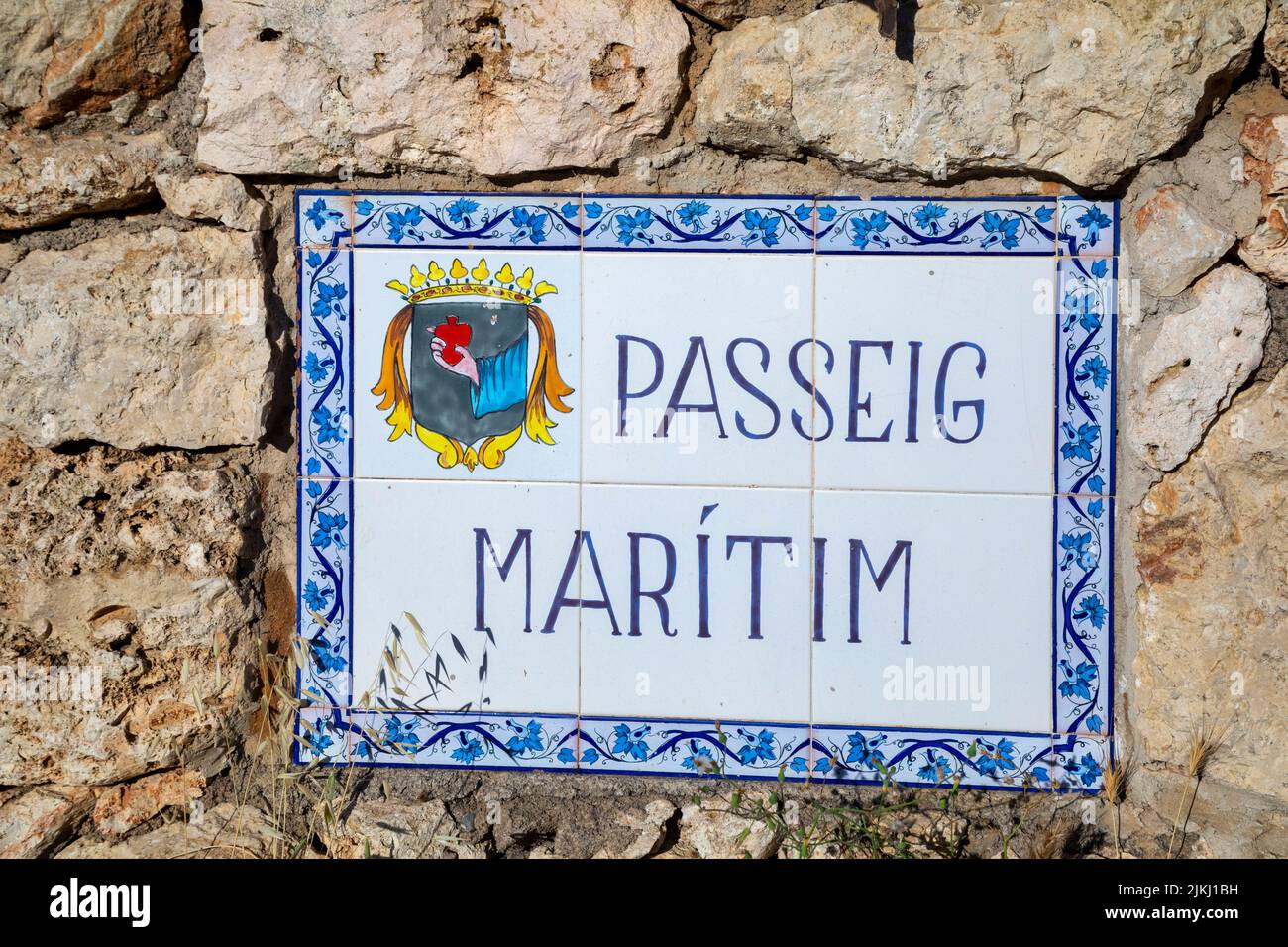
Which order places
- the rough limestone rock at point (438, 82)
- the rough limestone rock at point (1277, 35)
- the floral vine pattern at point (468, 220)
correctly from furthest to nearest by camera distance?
1. the floral vine pattern at point (468, 220)
2. the rough limestone rock at point (438, 82)
3. the rough limestone rock at point (1277, 35)

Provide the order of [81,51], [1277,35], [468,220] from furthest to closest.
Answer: [468,220], [81,51], [1277,35]

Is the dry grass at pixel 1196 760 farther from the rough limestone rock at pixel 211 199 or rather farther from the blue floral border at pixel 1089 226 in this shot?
Answer: the rough limestone rock at pixel 211 199

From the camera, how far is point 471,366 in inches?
85.4

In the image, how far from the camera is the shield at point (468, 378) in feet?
7.08

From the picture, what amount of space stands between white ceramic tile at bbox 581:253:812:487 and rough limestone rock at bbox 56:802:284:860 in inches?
40.7

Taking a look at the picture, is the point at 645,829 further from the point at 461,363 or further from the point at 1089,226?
the point at 1089,226

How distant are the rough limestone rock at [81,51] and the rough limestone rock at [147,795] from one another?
145 cm

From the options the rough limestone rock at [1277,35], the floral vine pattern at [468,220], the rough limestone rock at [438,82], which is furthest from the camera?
the floral vine pattern at [468,220]

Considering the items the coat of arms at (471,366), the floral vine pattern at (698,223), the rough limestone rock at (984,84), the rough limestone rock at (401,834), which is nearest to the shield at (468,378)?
the coat of arms at (471,366)

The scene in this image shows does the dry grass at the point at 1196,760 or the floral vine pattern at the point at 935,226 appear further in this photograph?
the floral vine pattern at the point at 935,226

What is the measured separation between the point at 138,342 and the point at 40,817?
3.41 ft

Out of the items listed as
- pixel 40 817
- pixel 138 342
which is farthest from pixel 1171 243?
pixel 40 817

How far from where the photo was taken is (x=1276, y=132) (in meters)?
1.93

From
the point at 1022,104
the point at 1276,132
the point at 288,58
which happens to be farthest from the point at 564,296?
the point at 1276,132
